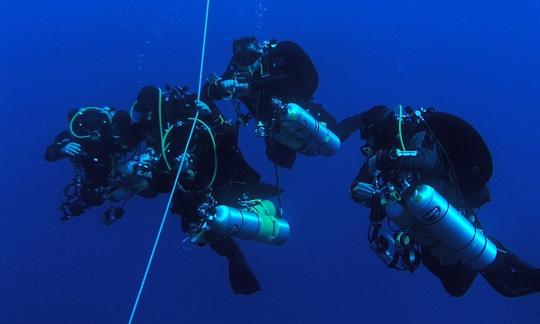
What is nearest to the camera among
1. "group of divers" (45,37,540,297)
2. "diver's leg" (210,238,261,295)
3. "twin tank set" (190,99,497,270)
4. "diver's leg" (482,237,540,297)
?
"twin tank set" (190,99,497,270)

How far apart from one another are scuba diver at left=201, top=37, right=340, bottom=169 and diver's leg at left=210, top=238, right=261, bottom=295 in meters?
1.51

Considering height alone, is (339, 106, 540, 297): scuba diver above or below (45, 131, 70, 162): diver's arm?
above

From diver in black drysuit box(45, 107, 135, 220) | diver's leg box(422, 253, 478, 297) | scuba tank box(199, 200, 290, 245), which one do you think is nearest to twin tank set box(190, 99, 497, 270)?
scuba tank box(199, 200, 290, 245)

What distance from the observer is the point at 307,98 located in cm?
770

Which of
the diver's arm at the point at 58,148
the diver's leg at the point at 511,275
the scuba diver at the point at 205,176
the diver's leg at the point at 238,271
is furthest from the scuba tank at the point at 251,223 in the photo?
the diver's arm at the point at 58,148

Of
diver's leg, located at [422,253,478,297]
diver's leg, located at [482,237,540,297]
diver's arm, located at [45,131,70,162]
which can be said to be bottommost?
diver's arm, located at [45,131,70,162]

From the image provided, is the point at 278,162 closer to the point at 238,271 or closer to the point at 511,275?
the point at 238,271

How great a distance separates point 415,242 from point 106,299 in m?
21.7

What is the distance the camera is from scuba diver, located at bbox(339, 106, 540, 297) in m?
4.51

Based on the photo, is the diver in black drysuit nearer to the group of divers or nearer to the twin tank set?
the group of divers

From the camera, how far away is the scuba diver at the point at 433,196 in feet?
14.8

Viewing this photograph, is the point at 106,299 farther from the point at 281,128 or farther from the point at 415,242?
the point at 415,242

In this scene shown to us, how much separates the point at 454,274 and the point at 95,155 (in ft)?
17.1

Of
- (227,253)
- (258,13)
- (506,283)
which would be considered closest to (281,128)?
(227,253)
